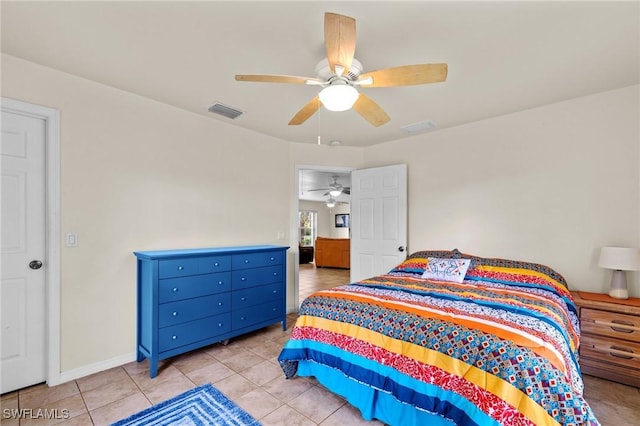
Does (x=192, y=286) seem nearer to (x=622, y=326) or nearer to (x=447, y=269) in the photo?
(x=447, y=269)

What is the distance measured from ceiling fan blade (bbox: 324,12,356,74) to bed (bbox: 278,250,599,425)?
1566 millimetres

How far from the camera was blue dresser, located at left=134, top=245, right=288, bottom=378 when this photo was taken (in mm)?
2529

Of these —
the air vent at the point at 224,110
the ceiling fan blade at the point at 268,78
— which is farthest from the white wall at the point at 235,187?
the ceiling fan blade at the point at 268,78

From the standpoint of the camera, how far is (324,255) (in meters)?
8.88

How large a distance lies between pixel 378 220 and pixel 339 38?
9.67 feet

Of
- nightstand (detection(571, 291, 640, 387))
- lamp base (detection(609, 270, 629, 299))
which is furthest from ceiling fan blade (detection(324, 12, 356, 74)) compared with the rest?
lamp base (detection(609, 270, 629, 299))

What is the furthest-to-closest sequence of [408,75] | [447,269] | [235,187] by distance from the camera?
1. [235,187]
2. [447,269]
3. [408,75]

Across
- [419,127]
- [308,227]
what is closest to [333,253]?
[308,227]

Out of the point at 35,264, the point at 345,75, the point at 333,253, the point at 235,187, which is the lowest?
the point at 333,253

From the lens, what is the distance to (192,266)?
8.93 ft

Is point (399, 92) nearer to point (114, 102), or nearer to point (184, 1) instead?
point (184, 1)

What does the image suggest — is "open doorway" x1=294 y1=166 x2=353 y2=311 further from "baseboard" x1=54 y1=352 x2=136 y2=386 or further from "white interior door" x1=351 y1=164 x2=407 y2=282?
"baseboard" x1=54 y1=352 x2=136 y2=386

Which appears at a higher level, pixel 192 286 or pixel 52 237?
pixel 52 237

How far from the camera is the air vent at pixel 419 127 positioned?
3508mm
